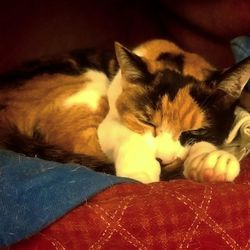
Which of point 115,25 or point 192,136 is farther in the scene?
point 115,25

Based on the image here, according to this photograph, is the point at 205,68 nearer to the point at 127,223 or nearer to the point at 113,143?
the point at 113,143

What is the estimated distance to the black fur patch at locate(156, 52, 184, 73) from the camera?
1.27m

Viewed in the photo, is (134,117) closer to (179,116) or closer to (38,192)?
(179,116)

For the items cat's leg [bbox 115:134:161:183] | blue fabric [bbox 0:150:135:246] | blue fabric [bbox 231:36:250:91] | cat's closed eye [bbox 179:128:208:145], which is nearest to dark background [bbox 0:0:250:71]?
blue fabric [bbox 231:36:250:91]

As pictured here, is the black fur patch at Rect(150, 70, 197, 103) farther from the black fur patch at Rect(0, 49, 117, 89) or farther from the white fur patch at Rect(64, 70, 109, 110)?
the black fur patch at Rect(0, 49, 117, 89)

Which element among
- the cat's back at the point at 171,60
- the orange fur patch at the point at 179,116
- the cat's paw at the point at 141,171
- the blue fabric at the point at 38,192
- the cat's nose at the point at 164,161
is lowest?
the cat's nose at the point at 164,161

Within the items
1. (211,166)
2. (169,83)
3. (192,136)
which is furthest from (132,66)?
(211,166)

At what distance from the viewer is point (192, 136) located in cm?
115

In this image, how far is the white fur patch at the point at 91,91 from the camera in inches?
49.9

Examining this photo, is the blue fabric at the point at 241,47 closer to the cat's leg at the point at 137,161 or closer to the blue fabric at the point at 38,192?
the cat's leg at the point at 137,161

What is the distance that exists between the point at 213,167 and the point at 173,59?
0.43 meters

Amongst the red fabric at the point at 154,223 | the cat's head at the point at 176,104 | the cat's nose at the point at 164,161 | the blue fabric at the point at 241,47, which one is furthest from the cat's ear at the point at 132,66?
the red fabric at the point at 154,223

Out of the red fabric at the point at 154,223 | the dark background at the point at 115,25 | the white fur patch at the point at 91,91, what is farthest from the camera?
the dark background at the point at 115,25

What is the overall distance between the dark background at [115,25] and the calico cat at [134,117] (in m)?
0.20
